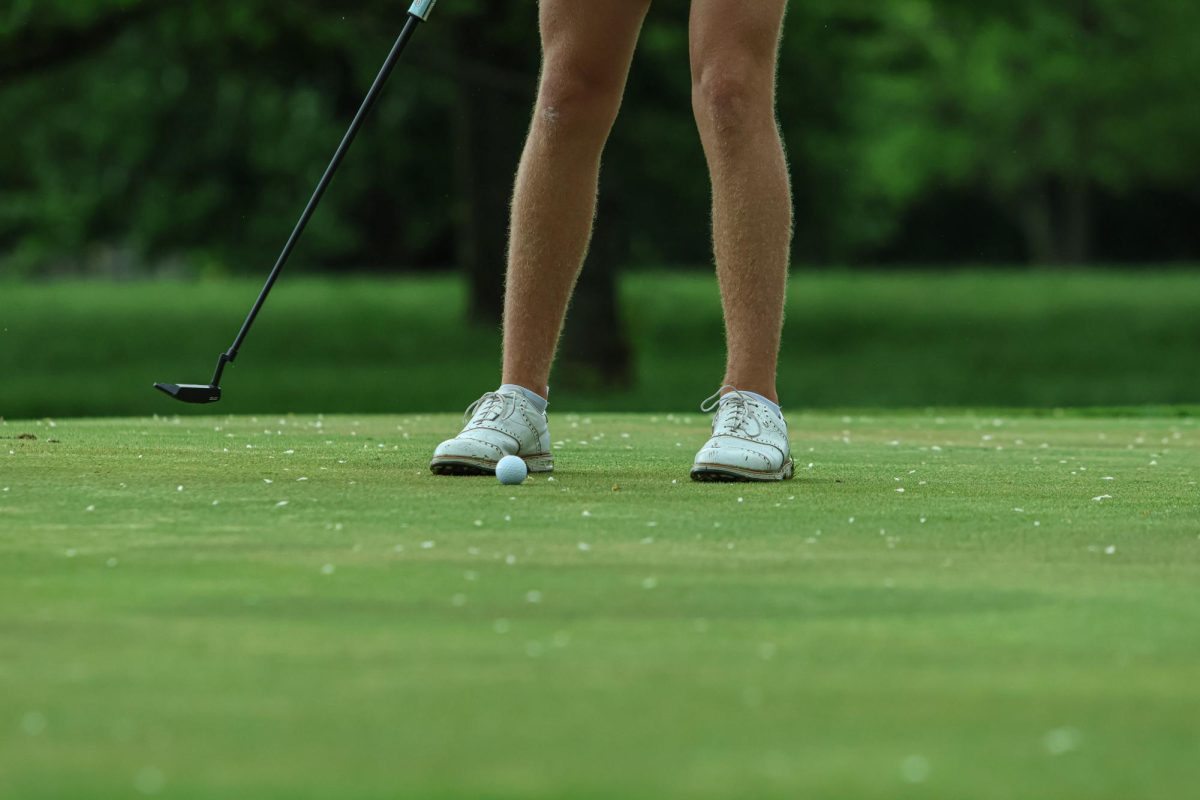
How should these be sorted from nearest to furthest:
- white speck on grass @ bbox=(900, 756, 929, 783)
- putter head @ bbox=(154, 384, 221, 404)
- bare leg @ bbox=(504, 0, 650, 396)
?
white speck on grass @ bbox=(900, 756, 929, 783) → bare leg @ bbox=(504, 0, 650, 396) → putter head @ bbox=(154, 384, 221, 404)

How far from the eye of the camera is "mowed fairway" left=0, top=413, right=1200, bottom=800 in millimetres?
1782

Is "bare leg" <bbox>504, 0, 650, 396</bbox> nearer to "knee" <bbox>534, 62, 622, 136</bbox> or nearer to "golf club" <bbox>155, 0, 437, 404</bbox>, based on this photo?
"knee" <bbox>534, 62, 622, 136</bbox>

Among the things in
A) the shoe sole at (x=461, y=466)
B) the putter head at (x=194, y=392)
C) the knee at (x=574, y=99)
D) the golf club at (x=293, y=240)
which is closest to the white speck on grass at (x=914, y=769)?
the shoe sole at (x=461, y=466)

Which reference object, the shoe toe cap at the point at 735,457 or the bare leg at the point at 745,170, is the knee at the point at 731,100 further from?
the shoe toe cap at the point at 735,457

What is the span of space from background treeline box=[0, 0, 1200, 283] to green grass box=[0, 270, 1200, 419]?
4.31 feet

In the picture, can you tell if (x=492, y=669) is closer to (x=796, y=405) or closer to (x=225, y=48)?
(x=796, y=405)

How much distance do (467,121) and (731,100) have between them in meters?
15.5

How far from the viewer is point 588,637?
2.39 m

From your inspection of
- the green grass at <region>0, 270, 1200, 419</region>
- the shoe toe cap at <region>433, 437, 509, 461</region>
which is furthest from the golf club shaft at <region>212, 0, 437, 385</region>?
the green grass at <region>0, 270, 1200, 419</region>

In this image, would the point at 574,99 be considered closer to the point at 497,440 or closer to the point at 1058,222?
the point at 497,440

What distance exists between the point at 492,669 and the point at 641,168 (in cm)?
1978

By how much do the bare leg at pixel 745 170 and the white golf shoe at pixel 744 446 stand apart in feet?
0.31

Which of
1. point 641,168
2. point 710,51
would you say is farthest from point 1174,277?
point 710,51

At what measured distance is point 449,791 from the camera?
1684mm
